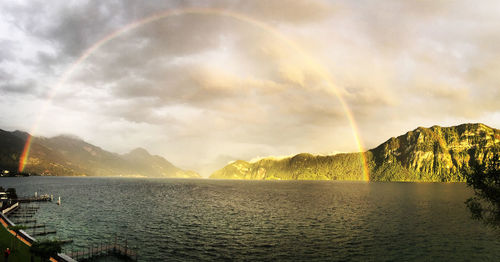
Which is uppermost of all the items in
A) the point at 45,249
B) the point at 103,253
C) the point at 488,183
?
the point at 488,183

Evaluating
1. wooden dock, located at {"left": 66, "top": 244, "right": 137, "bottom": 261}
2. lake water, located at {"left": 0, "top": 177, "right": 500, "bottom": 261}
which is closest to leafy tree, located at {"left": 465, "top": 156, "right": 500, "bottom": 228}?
lake water, located at {"left": 0, "top": 177, "right": 500, "bottom": 261}

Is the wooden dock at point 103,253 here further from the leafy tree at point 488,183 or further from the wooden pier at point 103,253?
the leafy tree at point 488,183

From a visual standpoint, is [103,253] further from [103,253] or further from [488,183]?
[488,183]

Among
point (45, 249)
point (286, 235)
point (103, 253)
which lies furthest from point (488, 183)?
point (103, 253)

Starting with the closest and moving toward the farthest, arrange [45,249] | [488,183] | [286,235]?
[45,249] → [488,183] → [286,235]

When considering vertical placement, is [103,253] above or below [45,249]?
below

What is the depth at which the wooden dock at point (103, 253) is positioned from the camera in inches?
2068

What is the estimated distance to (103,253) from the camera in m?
55.6

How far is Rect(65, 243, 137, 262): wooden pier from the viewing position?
172ft

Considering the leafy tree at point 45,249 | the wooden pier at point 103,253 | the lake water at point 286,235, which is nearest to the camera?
the leafy tree at point 45,249

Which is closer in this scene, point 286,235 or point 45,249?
point 45,249

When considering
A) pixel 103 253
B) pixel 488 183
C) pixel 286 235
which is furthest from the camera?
pixel 286 235

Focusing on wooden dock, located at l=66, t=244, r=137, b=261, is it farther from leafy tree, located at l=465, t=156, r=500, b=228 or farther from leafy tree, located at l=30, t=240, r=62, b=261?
leafy tree, located at l=465, t=156, r=500, b=228

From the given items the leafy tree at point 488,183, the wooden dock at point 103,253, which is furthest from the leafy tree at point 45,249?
the leafy tree at point 488,183
